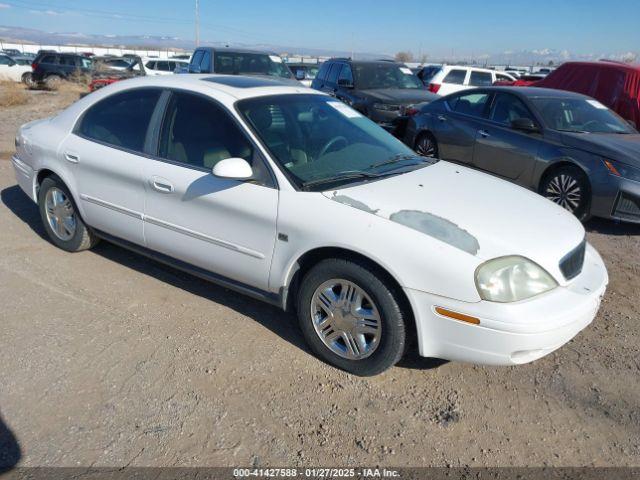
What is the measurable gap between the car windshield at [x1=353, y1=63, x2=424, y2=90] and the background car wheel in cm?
297

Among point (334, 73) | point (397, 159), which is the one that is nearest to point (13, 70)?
point (334, 73)

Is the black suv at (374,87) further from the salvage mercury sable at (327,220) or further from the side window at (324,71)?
the salvage mercury sable at (327,220)

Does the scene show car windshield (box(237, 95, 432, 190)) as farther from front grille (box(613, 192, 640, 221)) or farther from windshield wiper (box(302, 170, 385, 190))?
front grille (box(613, 192, 640, 221))

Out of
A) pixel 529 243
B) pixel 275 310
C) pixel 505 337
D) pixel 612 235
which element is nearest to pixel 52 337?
pixel 275 310

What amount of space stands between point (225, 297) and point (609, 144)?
466 centimetres

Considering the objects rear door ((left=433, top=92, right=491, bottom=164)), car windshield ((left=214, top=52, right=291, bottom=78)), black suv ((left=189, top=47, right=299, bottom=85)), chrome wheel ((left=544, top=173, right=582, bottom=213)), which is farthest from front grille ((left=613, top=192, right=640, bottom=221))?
car windshield ((left=214, top=52, right=291, bottom=78))

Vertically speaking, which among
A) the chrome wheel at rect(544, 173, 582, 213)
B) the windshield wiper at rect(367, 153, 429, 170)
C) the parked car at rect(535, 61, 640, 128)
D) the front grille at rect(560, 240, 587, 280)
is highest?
the parked car at rect(535, 61, 640, 128)

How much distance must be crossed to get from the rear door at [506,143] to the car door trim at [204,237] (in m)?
4.41

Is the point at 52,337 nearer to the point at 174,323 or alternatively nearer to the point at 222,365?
the point at 174,323

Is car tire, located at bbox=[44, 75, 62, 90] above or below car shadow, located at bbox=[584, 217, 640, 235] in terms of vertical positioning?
below

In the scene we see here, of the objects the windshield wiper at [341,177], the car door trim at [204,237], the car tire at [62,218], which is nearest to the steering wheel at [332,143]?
the windshield wiper at [341,177]

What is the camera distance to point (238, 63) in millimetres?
11695

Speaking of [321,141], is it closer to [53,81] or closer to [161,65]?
[53,81]

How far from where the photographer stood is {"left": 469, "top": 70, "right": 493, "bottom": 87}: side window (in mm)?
16708
